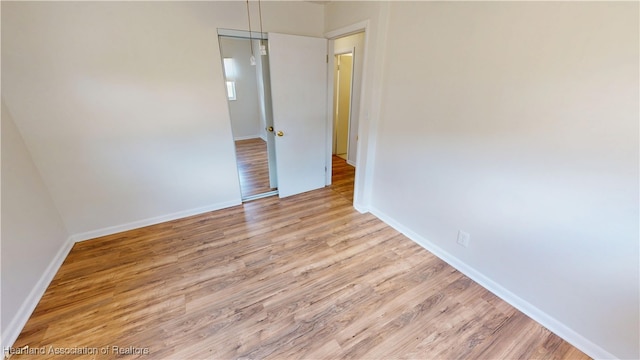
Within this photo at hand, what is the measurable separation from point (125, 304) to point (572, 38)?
10.2 feet

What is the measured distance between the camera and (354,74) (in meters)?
4.20

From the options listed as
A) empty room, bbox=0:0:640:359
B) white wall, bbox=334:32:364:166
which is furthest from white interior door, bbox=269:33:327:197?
white wall, bbox=334:32:364:166

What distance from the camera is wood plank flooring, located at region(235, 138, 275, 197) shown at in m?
3.53

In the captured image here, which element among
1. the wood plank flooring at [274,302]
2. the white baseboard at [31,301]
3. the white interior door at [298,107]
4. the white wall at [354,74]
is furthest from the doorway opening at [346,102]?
the white baseboard at [31,301]

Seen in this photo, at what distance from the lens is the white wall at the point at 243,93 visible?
5469 millimetres

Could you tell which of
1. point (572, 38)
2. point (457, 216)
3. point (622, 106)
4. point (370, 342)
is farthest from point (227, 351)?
point (572, 38)

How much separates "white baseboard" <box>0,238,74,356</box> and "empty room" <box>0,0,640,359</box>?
0.05 ft

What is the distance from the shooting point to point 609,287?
1274 millimetres

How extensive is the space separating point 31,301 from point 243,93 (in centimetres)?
517

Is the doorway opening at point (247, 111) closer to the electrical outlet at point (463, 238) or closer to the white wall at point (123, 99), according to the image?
the white wall at point (123, 99)

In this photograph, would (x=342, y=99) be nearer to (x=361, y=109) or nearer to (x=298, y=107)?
(x=298, y=107)

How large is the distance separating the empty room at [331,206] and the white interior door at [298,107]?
0.09 ft

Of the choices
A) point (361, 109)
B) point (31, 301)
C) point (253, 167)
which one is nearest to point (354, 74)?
point (361, 109)

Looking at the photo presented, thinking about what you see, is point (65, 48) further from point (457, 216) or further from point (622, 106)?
point (622, 106)
